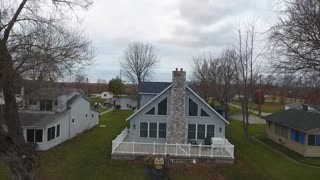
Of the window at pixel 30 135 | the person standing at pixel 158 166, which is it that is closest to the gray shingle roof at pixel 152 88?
the window at pixel 30 135

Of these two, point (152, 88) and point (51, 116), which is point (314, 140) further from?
point (51, 116)

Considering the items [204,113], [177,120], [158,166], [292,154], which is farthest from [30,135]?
[292,154]

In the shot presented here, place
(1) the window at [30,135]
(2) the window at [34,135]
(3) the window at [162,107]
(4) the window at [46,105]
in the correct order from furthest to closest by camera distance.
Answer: (4) the window at [46,105] < (1) the window at [30,135] < (2) the window at [34,135] < (3) the window at [162,107]

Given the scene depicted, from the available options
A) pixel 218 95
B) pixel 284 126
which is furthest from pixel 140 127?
pixel 218 95

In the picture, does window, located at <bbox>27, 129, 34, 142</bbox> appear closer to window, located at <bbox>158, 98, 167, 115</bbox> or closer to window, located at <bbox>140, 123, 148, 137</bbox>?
window, located at <bbox>140, 123, 148, 137</bbox>

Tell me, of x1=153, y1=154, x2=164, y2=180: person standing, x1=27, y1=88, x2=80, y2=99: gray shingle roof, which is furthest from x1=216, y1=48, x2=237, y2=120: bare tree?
x1=153, y1=154, x2=164, y2=180: person standing

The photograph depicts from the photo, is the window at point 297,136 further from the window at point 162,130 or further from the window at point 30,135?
the window at point 30,135
